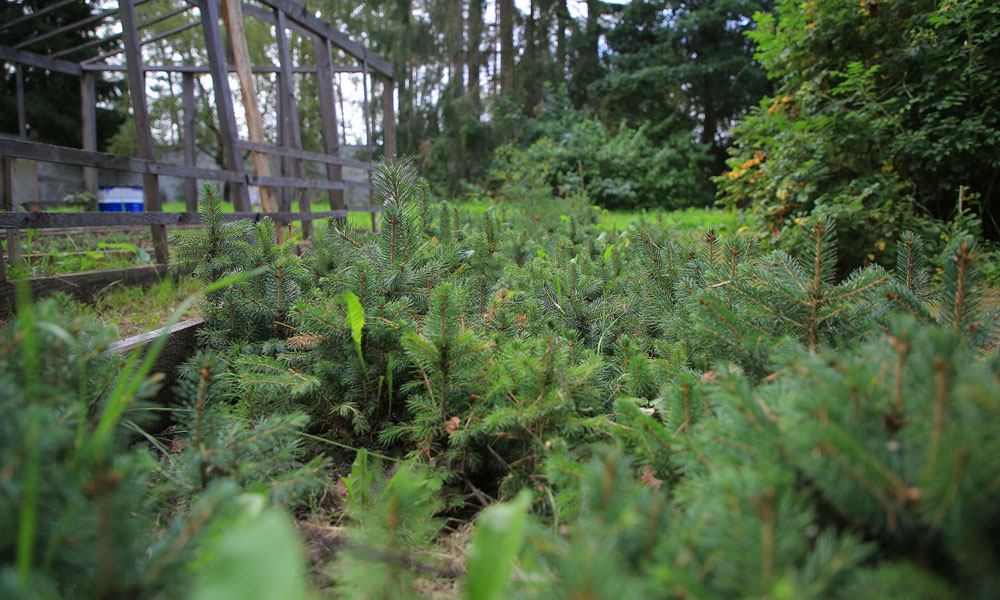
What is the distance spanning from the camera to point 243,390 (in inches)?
54.4

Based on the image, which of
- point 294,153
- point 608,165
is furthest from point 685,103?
point 294,153

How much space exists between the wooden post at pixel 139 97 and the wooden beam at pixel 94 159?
18 centimetres

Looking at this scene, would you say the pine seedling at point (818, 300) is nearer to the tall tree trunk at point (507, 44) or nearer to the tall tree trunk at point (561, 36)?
the tall tree trunk at point (507, 44)

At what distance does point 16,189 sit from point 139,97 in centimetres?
119

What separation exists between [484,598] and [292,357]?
1.08 meters

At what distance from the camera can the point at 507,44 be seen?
15.5 m

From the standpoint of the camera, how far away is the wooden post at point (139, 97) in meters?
4.14

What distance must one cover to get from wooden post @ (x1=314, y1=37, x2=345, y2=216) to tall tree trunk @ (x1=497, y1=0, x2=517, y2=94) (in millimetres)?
9466

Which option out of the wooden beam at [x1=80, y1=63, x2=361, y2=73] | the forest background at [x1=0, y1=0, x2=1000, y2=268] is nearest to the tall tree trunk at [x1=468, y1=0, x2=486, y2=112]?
the forest background at [x1=0, y1=0, x2=1000, y2=268]

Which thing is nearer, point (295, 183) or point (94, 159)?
point (94, 159)

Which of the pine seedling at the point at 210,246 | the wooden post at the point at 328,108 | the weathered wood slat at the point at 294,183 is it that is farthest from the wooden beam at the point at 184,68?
the pine seedling at the point at 210,246

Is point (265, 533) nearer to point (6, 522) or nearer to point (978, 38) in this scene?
point (6, 522)

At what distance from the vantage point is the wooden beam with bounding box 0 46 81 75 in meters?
7.10

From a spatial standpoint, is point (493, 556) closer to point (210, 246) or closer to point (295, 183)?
point (210, 246)
